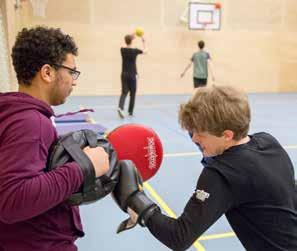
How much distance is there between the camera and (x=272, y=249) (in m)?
1.41

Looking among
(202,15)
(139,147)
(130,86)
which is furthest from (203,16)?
(139,147)

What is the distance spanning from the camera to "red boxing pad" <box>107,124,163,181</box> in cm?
190

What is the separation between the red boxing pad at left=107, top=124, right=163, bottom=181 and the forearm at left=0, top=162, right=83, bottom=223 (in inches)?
26.3

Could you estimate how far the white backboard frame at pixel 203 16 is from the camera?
1261 centimetres

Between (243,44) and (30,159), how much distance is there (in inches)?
523

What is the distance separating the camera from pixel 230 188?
136cm

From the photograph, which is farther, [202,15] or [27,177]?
[202,15]

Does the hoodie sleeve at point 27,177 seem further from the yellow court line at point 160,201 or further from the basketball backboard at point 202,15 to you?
the basketball backboard at point 202,15

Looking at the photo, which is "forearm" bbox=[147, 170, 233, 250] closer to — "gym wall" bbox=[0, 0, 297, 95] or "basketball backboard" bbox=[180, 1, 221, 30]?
"gym wall" bbox=[0, 0, 297, 95]

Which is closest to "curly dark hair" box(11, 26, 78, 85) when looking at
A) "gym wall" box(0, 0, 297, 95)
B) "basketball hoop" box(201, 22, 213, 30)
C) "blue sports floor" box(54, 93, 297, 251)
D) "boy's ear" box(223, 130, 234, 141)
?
"boy's ear" box(223, 130, 234, 141)

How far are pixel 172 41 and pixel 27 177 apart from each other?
39.5ft

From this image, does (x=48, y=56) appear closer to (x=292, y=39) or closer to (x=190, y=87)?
(x=190, y=87)

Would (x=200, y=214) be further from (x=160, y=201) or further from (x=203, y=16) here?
(x=203, y=16)

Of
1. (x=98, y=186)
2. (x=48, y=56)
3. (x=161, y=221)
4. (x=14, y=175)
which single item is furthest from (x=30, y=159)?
(x=161, y=221)
